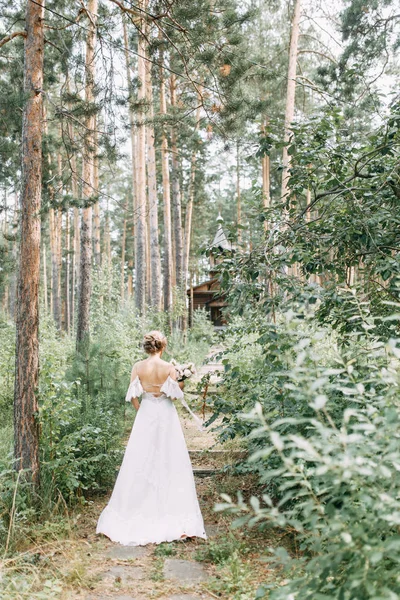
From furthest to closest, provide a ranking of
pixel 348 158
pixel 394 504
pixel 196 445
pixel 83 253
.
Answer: pixel 83 253 < pixel 196 445 < pixel 348 158 < pixel 394 504

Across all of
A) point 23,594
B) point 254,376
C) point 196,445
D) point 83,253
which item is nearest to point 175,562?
point 23,594

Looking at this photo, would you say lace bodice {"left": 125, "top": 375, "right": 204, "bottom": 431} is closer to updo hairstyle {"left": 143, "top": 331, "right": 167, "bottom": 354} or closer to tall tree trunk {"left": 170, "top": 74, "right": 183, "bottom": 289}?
updo hairstyle {"left": 143, "top": 331, "right": 167, "bottom": 354}

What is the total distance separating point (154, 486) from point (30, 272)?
2482 mm

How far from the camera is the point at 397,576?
195 cm

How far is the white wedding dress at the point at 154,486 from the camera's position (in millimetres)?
4918

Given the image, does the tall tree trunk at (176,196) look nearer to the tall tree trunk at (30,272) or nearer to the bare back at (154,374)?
the tall tree trunk at (30,272)

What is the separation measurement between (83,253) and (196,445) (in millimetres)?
5345

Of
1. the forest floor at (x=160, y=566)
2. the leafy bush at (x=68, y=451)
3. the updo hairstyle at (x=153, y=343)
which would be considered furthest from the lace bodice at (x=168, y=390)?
the forest floor at (x=160, y=566)

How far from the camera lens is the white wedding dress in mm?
4918

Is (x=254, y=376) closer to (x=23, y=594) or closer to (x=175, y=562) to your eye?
(x=175, y=562)

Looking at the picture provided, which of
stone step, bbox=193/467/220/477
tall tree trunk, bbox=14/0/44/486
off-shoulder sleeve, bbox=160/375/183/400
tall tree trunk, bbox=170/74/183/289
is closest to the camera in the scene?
tall tree trunk, bbox=14/0/44/486

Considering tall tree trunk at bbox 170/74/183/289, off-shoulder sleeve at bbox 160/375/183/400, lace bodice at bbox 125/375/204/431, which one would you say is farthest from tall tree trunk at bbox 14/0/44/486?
tall tree trunk at bbox 170/74/183/289

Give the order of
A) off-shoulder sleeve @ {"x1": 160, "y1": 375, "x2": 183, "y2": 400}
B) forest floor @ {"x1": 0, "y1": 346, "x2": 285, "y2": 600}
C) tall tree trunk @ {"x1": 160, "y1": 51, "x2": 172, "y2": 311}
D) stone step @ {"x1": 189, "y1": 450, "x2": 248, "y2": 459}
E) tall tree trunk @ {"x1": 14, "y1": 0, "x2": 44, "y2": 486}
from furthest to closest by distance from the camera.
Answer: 1. tall tree trunk @ {"x1": 160, "y1": 51, "x2": 172, "y2": 311}
2. stone step @ {"x1": 189, "y1": 450, "x2": 248, "y2": 459}
3. off-shoulder sleeve @ {"x1": 160, "y1": 375, "x2": 183, "y2": 400}
4. tall tree trunk @ {"x1": 14, "y1": 0, "x2": 44, "y2": 486}
5. forest floor @ {"x1": 0, "y1": 346, "x2": 285, "y2": 600}

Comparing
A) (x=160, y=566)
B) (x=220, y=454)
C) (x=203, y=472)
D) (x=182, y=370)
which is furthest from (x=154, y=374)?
(x=220, y=454)
